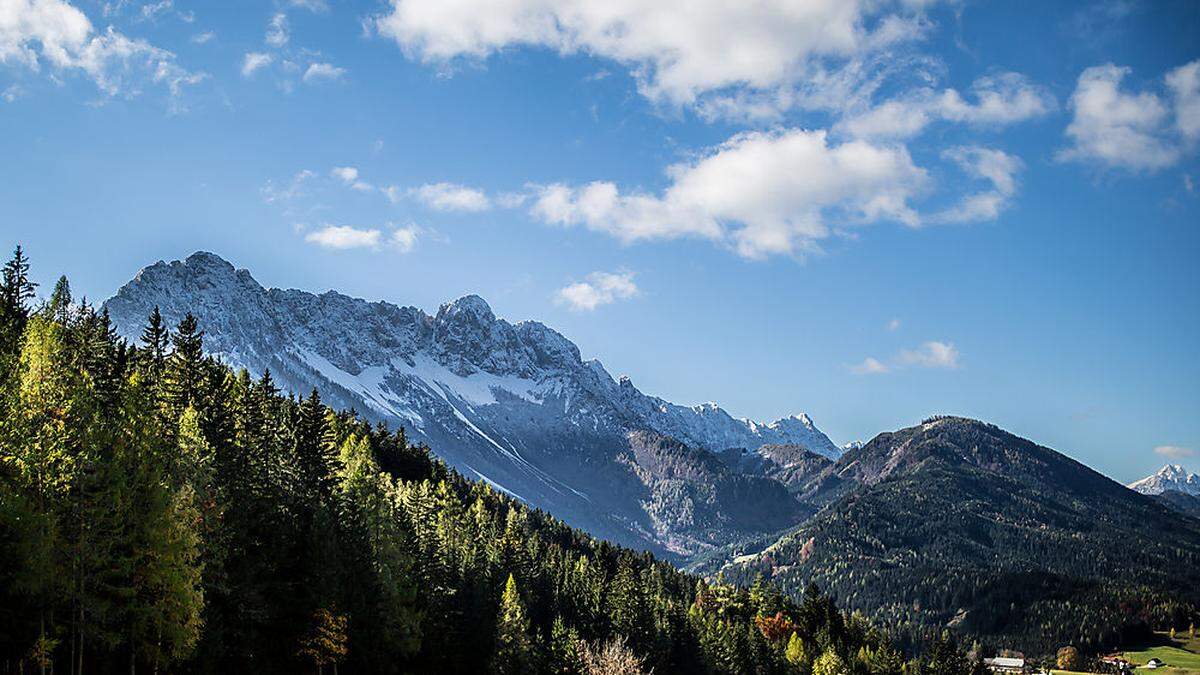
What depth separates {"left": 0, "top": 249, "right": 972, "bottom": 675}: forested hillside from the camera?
43062mm

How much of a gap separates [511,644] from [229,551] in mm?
32225

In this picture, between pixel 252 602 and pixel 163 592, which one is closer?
pixel 163 592

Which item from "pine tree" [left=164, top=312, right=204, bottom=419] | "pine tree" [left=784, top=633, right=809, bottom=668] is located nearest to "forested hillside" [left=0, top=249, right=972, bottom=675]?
"pine tree" [left=164, top=312, right=204, bottom=419]

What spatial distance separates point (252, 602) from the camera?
57469 millimetres

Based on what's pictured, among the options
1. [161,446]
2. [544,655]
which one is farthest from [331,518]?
Result: [544,655]

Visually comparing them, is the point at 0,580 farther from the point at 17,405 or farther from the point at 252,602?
the point at 252,602

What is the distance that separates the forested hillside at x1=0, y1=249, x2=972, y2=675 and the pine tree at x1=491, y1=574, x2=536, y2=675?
0.20 m

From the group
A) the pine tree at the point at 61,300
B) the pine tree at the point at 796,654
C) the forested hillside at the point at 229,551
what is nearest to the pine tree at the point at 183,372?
the forested hillside at the point at 229,551

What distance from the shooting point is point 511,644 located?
8112cm

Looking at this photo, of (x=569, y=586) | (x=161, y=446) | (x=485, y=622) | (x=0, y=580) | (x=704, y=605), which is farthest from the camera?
(x=704, y=605)

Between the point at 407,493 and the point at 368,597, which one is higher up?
the point at 407,493

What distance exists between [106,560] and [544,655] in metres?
55.2

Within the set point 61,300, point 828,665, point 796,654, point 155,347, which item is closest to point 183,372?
point 155,347

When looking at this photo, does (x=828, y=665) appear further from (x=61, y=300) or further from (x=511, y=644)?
(x=61, y=300)
